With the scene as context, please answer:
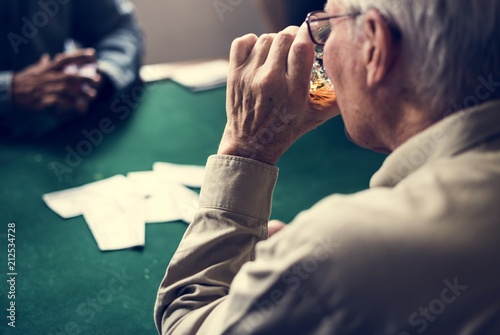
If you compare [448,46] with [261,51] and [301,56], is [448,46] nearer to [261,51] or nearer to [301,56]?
[301,56]

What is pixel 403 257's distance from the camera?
743mm

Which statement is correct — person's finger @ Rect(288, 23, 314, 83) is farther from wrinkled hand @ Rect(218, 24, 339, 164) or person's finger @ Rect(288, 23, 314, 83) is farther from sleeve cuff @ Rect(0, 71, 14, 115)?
sleeve cuff @ Rect(0, 71, 14, 115)

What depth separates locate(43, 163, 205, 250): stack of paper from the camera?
4.82 ft

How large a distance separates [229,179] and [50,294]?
0.45m

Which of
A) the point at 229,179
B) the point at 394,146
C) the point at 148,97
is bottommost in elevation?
the point at 148,97

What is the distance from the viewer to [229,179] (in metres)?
1.10

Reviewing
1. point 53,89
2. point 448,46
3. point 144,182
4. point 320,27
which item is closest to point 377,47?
point 448,46

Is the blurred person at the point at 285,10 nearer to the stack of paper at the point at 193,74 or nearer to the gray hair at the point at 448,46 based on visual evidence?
the stack of paper at the point at 193,74

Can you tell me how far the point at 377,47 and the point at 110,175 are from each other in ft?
3.42

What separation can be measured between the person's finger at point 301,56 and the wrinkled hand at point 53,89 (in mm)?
1099

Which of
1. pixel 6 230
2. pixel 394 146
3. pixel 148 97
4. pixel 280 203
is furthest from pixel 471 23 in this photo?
pixel 148 97

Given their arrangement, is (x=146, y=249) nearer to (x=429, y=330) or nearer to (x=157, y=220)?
(x=157, y=220)

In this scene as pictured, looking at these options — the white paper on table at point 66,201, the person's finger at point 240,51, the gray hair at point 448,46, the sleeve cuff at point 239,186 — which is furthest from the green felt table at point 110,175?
the gray hair at point 448,46

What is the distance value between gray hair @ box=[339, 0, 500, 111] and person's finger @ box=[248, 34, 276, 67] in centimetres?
36
